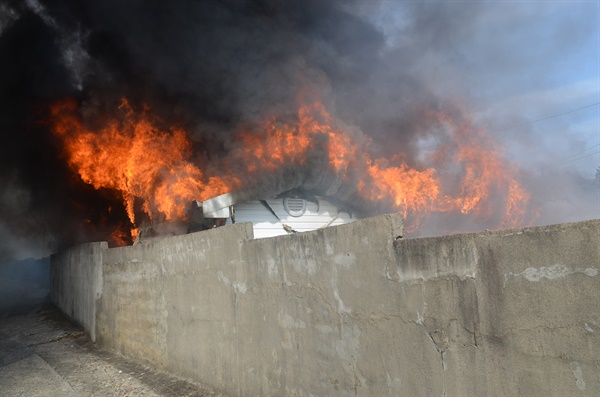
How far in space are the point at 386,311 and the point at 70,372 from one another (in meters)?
7.24

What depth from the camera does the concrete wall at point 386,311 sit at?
2660 mm

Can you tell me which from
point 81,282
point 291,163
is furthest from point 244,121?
point 81,282

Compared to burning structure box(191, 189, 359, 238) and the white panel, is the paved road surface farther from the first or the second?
the white panel

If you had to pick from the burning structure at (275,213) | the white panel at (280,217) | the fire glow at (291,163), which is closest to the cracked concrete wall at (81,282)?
the fire glow at (291,163)

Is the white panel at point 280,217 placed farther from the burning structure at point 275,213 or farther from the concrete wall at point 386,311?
the concrete wall at point 386,311

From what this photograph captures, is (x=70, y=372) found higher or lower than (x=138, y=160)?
lower

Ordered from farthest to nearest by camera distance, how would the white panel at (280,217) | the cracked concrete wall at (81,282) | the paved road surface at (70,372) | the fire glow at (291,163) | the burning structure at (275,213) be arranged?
the fire glow at (291,163), the cracked concrete wall at (81,282), the white panel at (280,217), the burning structure at (275,213), the paved road surface at (70,372)

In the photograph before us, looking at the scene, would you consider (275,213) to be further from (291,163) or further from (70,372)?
(70,372)

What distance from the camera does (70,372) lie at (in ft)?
27.1

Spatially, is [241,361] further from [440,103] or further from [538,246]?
[440,103]

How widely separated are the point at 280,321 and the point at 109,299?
248 inches

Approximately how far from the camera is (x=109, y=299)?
9.76 m

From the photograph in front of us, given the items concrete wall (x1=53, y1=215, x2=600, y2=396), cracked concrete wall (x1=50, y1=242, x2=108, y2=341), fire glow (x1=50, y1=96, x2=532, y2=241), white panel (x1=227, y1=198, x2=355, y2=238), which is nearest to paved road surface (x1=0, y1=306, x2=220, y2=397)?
concrete wall (x1=53, y1=215, x2=600, y2=396)

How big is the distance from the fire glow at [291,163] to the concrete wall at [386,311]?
151 inches
